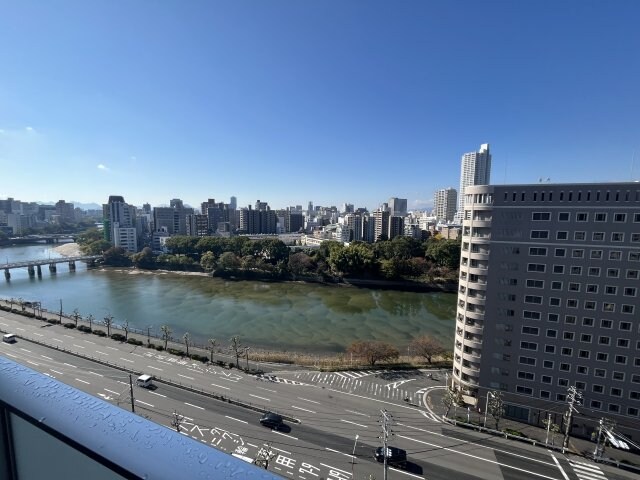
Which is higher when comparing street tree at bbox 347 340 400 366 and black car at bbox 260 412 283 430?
street tree at bbox 347 340 400 366

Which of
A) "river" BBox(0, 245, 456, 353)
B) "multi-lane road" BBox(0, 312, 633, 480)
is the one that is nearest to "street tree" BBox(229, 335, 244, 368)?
"multi-lane road" BBox(0, 312, 633, 480)

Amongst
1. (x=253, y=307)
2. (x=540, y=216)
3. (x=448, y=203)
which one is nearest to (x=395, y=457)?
(x=540, y=216)

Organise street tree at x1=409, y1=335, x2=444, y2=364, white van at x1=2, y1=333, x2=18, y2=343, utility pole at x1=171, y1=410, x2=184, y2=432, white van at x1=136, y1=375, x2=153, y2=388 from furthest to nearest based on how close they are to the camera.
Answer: white van at x1=2, y1=333, x2=18, y2=343, street tree at x1=409, y1=335, x2=444, y2=364, white van at x1=136, y1=375, x2=153, y2=388, utility pole at x1=171, y1=410, x2=184, y2=432

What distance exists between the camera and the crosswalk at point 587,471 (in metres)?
7.43

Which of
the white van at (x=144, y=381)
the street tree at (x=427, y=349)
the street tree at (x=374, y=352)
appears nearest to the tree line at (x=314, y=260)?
the street tree at (x=427, y=349)

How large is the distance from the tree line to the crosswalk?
19.6m

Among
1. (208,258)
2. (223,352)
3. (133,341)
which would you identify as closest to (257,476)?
(223,352)

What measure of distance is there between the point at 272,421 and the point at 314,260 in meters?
22.1

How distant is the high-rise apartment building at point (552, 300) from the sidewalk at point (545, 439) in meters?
0.36

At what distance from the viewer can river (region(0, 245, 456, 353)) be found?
54.3 feet

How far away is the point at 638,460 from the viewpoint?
8164 mm

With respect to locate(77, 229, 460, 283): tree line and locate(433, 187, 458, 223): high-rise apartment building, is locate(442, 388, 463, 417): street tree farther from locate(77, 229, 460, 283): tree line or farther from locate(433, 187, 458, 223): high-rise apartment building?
locate(433, 187, 458, 223): high-rise apartment building

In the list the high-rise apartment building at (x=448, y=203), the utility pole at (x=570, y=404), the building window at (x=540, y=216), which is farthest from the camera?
the high-rise apartment building at (x=448, y=203)

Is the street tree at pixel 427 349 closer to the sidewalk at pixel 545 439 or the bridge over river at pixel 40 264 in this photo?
the sidewalk at pixel 545 439
